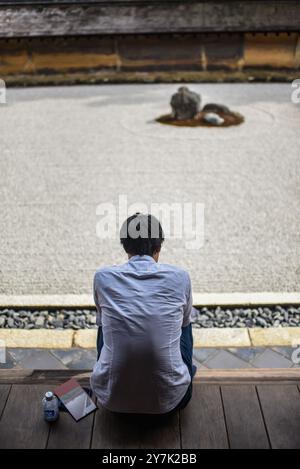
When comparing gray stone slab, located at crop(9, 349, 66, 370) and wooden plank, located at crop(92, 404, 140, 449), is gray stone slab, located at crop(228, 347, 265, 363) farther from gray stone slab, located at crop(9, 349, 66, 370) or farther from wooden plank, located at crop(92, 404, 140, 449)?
gray stone slab, located at crop(9, 349, 66, 370)

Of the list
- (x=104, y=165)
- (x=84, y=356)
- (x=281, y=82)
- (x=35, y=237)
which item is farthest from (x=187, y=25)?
(x=84, y=356)

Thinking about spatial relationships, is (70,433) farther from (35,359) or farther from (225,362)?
(225,362)

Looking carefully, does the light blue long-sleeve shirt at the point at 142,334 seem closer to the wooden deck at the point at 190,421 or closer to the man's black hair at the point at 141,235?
the man's black hair at the point at 141,235

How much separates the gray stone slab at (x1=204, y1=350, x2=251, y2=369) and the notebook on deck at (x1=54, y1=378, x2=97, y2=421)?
118cm

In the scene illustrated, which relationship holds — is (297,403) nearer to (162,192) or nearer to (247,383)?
(247,383)

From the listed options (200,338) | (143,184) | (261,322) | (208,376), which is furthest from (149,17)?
(208,376)

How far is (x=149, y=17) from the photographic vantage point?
48.5 feet

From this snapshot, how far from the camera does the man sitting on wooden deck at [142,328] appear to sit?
2.10m

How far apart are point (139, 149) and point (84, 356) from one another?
555 centimetres

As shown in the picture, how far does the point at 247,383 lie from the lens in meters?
2.72

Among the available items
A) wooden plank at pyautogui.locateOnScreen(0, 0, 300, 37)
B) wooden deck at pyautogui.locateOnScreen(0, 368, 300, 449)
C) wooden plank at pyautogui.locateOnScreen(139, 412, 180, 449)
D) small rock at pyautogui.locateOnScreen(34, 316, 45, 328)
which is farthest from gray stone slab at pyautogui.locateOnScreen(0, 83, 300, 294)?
wooden plank at pyautogui.locateOnScreen(0, 0, 300, 37)

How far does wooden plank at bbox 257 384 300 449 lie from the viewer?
92.7 inches

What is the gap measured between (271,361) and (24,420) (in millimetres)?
2044

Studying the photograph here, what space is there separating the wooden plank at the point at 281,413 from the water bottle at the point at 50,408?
1.31m
